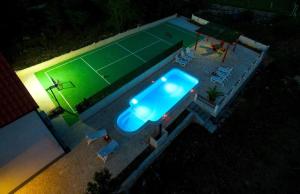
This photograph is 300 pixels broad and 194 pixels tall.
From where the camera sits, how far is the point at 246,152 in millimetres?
15109

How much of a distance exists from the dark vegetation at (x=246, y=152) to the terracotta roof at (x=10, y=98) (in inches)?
320

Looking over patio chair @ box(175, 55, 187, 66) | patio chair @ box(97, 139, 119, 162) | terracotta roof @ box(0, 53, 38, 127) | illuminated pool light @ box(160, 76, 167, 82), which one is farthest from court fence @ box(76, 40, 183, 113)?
terracotta roof @ box(0, 53, 38, 127)

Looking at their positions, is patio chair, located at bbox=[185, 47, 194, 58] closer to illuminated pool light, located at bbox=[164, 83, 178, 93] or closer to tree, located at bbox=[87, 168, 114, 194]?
illuminated pool light, located at bbox=[164, 83, 178, 93]

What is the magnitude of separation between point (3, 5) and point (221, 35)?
22955 mm

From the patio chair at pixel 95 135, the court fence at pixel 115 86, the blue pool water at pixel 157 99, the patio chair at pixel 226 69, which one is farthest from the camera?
the patio chair at pixel 226 69

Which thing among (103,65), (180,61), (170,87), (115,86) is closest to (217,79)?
(180,61)

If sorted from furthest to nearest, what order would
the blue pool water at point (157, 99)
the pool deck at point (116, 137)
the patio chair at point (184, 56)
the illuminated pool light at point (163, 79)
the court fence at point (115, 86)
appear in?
the patio chair at point (184, 56) < the illuminated pool light at point (163, 79) < the blue pool water at point (157, 99) < the court fence at point (115, 86) < the pool deck at point (116, 137)

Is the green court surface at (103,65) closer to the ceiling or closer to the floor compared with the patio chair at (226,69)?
closer to the floor

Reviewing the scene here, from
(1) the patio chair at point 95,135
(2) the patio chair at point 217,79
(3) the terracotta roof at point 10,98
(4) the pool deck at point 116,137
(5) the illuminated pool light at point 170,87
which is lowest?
(5) the illuminated pool light at point 170,87

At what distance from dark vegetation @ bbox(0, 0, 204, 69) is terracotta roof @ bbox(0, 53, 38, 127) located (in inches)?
525

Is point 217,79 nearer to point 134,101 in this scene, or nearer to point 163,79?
point 163,79

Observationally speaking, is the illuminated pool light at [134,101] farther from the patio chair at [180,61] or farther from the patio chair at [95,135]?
the patio chair at [180,61]

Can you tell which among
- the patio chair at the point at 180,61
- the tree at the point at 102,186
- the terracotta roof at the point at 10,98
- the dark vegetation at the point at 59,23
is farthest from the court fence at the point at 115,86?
the dark vegetation at the point at 59,23

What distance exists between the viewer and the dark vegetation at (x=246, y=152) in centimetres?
1345
